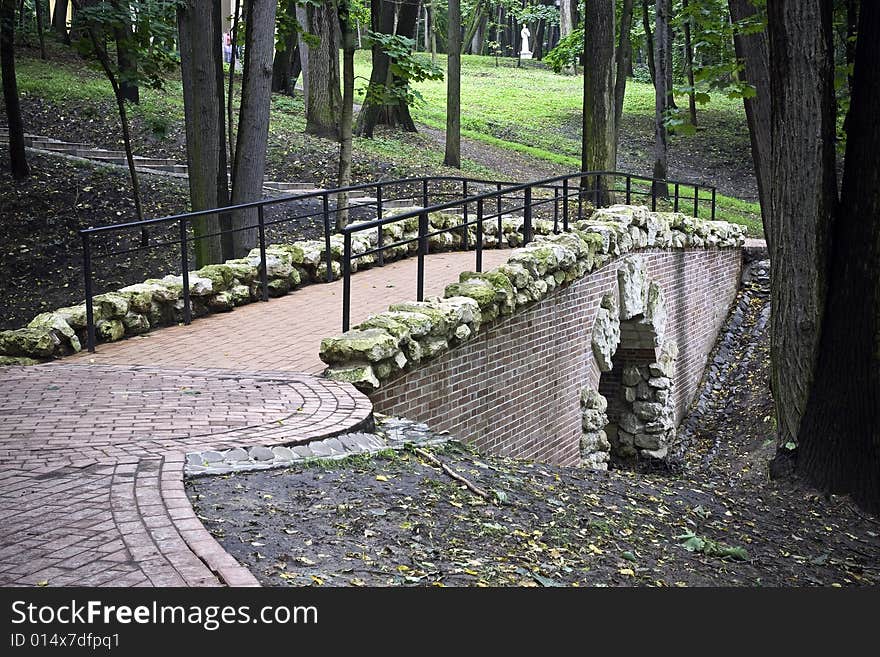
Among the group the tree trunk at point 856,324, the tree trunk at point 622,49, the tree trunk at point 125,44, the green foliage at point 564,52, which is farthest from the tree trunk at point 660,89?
the tree trunk at point 856,324

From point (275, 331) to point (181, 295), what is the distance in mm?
1359

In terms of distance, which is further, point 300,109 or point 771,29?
point 300,109

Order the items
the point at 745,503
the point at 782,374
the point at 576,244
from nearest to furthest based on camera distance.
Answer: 1. the point at 745,503
2. the point at 782,374
3. the point at 576,244

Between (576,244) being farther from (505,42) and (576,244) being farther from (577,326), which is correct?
(505,42)

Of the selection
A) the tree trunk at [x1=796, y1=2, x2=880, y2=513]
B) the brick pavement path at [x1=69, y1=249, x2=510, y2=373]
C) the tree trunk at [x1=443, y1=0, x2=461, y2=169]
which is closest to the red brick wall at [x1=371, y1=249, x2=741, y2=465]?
the brick pavement path at [x1=69, y1=249, x2=510, y2=373]

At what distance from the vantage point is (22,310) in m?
15.7

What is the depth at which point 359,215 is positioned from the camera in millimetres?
19266

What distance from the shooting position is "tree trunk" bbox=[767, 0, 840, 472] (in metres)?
8.49

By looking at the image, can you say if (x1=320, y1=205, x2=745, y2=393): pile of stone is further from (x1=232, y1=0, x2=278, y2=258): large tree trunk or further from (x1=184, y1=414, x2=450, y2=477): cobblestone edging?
(x1=232, y1=0, x2=278, y2=258): large tree trunk

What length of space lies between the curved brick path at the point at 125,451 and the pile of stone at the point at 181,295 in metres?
0.59

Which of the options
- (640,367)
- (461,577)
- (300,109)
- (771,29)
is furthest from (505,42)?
(461,577)

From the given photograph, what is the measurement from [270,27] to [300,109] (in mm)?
18367

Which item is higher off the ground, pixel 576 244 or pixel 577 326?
pixel 576 244

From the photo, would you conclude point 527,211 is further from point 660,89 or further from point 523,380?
point 660,89
